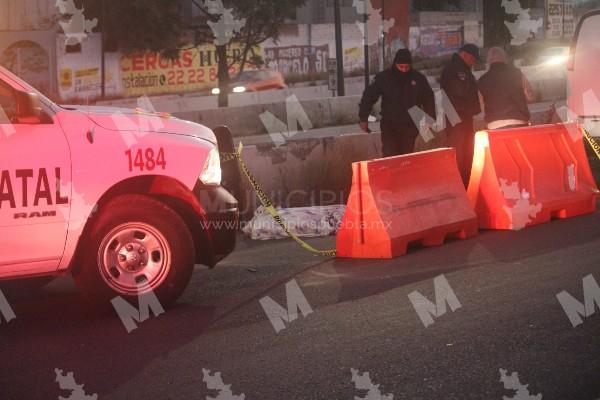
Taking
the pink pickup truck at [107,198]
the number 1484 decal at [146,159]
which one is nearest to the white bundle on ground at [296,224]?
the pink pickup truck at [107,198]

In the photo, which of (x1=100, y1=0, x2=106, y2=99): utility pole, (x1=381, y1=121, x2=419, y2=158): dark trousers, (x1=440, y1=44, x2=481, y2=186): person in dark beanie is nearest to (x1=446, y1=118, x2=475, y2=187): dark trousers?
(x1=440, y1=44, x2=481, y2=186): person in dark beanie

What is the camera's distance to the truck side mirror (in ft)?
23.1

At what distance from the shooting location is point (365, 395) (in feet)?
18.2

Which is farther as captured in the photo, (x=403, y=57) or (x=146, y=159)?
(x=403, y=57)

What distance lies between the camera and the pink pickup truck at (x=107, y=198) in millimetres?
7152

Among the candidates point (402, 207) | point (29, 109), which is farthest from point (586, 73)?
point (29, 109)

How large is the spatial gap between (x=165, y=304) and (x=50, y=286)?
5.58 feet

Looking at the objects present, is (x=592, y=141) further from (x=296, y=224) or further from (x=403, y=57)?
(x=296, y=224)

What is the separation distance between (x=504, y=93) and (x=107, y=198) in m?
6.31

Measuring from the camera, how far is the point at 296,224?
11.7 m

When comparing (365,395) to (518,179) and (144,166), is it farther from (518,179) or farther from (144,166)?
(518,179)

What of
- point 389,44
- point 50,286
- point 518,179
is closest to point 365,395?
point 50,286

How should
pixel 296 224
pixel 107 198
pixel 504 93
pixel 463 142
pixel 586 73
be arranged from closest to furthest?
pixel 107 198, pixel 296 224, pixel 504 93, pixel 463 142, pixel 586 73

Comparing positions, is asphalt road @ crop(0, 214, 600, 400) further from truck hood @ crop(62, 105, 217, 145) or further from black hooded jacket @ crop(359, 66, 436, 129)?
black hooded jacket @ crop(359, 66, 436, 129)
